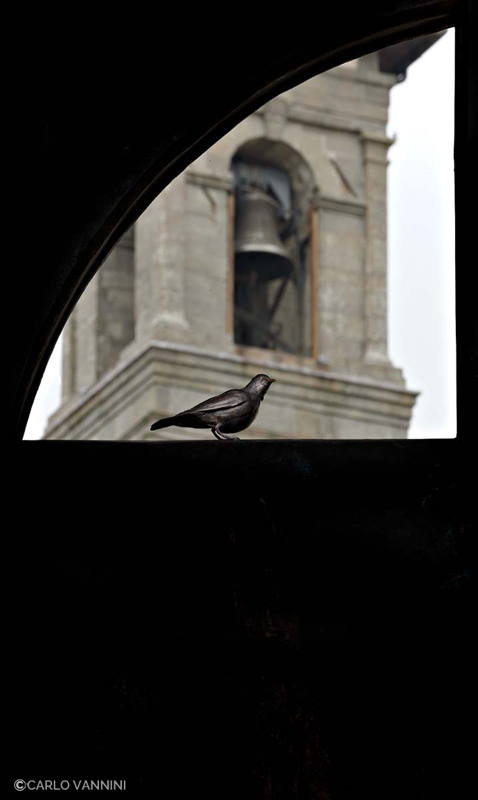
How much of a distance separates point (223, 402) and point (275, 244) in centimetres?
3358

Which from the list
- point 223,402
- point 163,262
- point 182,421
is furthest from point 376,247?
point 182,421

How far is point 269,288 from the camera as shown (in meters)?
40.9

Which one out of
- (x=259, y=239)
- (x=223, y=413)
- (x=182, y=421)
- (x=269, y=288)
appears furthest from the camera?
(x=269, y=288)

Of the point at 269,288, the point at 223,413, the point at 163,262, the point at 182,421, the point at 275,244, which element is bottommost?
the point at 182,421

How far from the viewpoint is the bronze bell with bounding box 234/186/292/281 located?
38875 millimetres

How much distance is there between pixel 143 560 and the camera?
175 inches

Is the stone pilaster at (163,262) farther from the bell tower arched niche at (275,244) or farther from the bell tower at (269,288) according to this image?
the bell tower arched niche at (275,244)

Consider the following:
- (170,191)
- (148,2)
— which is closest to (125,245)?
(170,191)

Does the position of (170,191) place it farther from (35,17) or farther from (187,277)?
(35,17)

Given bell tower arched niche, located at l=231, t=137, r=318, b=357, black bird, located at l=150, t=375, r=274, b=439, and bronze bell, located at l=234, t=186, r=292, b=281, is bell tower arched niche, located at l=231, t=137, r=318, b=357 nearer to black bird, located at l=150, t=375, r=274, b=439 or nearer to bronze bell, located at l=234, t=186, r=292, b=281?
bronze bell, located at l=234, t=186, r=292, b=281

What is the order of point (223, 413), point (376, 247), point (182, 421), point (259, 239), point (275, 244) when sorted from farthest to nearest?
point (376, 247)
point (275, 244)
point (259, 239)
point (223, 413)
point (182, 421)

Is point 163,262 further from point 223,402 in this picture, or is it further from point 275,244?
point 223,402

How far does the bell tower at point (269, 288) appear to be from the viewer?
39438 mm

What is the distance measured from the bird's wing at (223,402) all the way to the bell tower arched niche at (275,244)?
110ft
